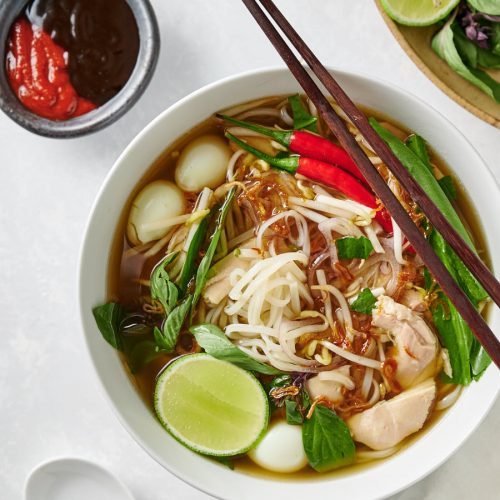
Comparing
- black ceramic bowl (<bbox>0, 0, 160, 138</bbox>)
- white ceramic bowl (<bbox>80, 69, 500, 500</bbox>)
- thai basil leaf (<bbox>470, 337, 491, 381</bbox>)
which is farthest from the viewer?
black ceramic bowl (<bbox>0, 0, 160, 138</bbox>)

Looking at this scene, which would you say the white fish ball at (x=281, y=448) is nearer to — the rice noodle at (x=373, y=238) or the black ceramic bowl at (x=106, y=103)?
the rice noodle at (x=373, y=238)

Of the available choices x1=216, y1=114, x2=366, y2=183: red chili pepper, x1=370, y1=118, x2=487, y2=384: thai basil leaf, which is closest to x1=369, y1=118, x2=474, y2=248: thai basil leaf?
x1=370, y1=118, x2=487, y2=384: thai basil leaf

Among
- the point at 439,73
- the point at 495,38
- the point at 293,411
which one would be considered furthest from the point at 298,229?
the point at 495,38

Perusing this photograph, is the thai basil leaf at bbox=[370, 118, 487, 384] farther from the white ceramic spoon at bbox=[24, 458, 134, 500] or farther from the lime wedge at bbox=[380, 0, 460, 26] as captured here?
the white ceramic spoon at bbox=[24, 458, 134, 500]

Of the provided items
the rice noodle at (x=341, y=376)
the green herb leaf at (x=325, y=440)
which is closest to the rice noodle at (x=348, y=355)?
the rice noodle at (x=341, y=376)

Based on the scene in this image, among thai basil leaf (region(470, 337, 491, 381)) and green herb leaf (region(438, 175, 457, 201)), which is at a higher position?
green herb leaf (region(438, 175, 457, 201))

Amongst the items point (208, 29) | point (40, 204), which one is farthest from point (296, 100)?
point (40, 204)

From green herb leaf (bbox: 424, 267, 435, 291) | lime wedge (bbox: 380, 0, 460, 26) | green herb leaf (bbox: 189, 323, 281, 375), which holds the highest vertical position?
lime wedge (bbox: 380, 0, 460, 26)
